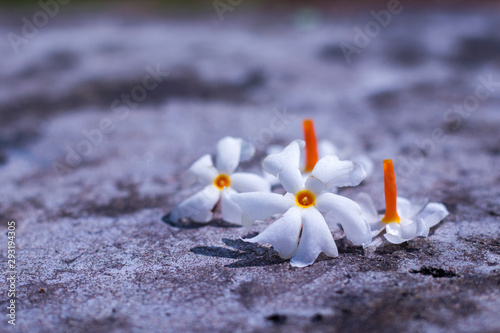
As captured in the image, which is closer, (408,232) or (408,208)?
(408,232)

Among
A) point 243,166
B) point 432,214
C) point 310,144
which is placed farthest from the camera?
point 243,166

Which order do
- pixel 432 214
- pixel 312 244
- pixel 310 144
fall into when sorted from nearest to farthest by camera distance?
pixel 312 244 → pixel 432 214 → pixel 310 144

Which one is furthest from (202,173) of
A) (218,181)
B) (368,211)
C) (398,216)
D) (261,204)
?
(398,216)

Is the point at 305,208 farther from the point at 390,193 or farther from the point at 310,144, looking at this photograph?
the point at 310,144

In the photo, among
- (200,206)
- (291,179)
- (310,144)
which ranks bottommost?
(200,206)

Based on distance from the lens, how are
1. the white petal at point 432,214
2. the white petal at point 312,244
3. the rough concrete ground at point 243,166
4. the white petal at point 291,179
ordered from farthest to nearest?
the white petal at point 432,214 → the white petal at point 291,179 → the white petal at point 312,244 → the rough concrete ground at point 243,166

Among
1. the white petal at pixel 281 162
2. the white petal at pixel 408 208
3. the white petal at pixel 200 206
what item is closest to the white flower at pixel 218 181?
the white petal at pixel 200 206

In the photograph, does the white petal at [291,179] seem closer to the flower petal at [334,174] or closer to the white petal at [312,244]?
the flower petal at [334,174]
